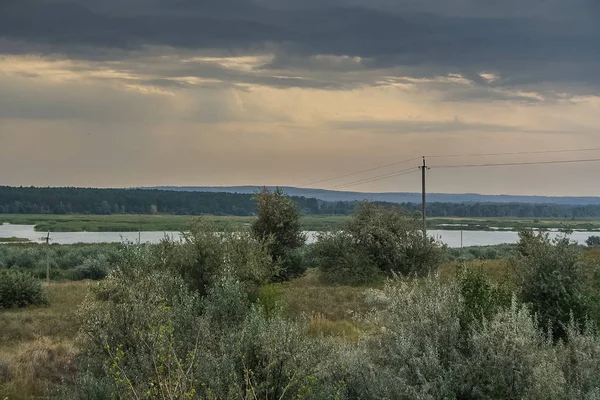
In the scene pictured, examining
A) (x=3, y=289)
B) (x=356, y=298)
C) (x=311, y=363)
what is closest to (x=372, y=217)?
(x=356, y=298)

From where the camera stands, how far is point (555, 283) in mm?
17344

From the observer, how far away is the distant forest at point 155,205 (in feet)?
517

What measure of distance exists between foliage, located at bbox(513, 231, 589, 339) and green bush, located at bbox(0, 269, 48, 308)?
791 inches

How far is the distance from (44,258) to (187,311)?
44257 mm

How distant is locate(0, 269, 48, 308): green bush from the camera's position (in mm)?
29391

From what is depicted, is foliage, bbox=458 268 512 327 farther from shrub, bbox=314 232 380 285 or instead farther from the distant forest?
the distant forest

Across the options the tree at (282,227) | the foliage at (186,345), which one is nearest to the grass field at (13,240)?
the tree at (282,227)

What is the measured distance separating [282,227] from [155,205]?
124 metres

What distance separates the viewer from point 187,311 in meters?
15.9

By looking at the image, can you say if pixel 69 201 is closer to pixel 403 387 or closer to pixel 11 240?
pixel 11 240

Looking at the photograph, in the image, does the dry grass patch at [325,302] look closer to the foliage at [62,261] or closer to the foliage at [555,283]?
the foliage at [555,283]

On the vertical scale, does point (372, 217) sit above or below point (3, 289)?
above

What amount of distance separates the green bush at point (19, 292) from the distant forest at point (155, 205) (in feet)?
389

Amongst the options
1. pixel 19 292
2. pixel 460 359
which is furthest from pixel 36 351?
pixel 19 292
